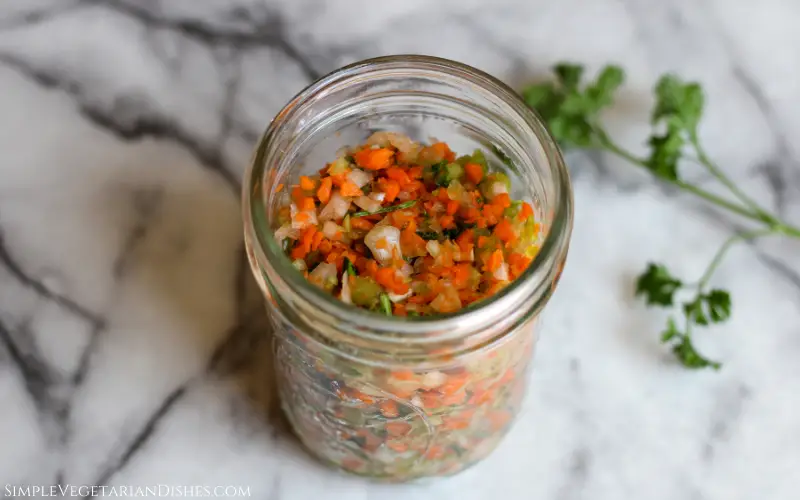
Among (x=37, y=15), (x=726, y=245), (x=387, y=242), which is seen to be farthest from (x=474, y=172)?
(x=37, y=15)

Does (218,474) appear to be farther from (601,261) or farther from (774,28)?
(774,28)

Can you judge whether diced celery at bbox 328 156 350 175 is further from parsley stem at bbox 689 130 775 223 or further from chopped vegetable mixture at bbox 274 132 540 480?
parsley stem at bbox 689 130 775 223

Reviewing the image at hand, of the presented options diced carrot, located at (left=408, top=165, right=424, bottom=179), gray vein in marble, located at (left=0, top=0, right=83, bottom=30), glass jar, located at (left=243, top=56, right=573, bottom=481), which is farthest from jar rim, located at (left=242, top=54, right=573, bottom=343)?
gray vein in marble, located at (left=0, top=0, right=83, bottom=30)

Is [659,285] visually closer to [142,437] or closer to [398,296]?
[398,296]

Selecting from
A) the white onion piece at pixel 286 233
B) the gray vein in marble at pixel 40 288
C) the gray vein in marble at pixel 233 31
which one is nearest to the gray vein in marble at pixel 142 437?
the gray vein in marble at pixel 40 288

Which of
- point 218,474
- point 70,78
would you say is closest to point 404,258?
point 218,474
